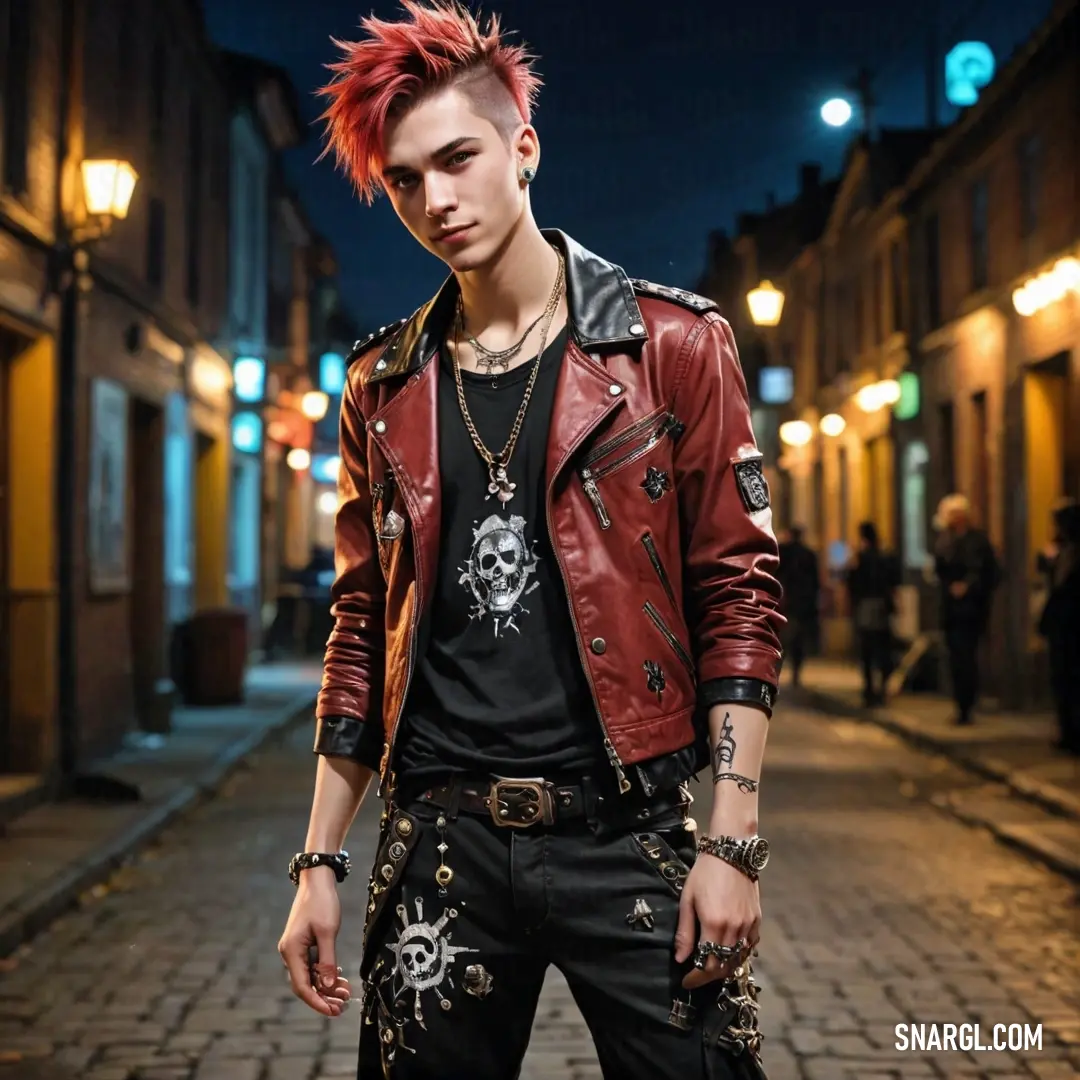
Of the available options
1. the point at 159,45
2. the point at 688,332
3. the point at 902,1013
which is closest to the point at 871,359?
the point at 159,45

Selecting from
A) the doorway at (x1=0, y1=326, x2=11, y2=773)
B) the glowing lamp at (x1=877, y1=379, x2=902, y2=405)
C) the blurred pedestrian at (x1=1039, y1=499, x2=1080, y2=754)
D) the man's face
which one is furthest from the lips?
the glowing lamp at (x1=877, y1=379, x2=902, y2=405)

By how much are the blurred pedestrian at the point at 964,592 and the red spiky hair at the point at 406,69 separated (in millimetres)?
13976

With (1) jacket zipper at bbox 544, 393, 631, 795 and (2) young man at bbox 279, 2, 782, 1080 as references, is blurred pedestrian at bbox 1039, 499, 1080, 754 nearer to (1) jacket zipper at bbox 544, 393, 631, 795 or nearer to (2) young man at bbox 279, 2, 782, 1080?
(2) young man at bbox 279, 2, 782, 1080

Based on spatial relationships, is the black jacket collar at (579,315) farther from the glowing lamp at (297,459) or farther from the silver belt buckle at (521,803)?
the glowing lamp at (297,459)

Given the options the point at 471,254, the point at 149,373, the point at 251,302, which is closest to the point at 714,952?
the point at 471,254

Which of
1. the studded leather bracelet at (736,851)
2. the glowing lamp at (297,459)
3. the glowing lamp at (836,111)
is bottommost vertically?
the studded leather bracelet at (736,851)

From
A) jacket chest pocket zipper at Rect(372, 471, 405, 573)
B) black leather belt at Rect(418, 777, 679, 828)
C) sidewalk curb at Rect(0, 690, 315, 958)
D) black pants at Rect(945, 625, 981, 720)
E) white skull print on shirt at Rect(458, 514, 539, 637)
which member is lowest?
sidewalk curb at Rect(0, 690, 315, 958)

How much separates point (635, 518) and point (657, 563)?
74mm

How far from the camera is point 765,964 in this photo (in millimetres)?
6777

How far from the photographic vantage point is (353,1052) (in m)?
5.58

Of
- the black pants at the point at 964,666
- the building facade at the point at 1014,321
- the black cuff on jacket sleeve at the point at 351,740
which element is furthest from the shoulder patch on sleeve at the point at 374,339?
the black pants at the point at 964,666

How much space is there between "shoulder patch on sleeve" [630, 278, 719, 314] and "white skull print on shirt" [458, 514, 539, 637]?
0.42 meters

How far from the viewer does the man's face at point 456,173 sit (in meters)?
2.61

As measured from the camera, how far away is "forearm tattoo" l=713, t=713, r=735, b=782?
2455 mm
